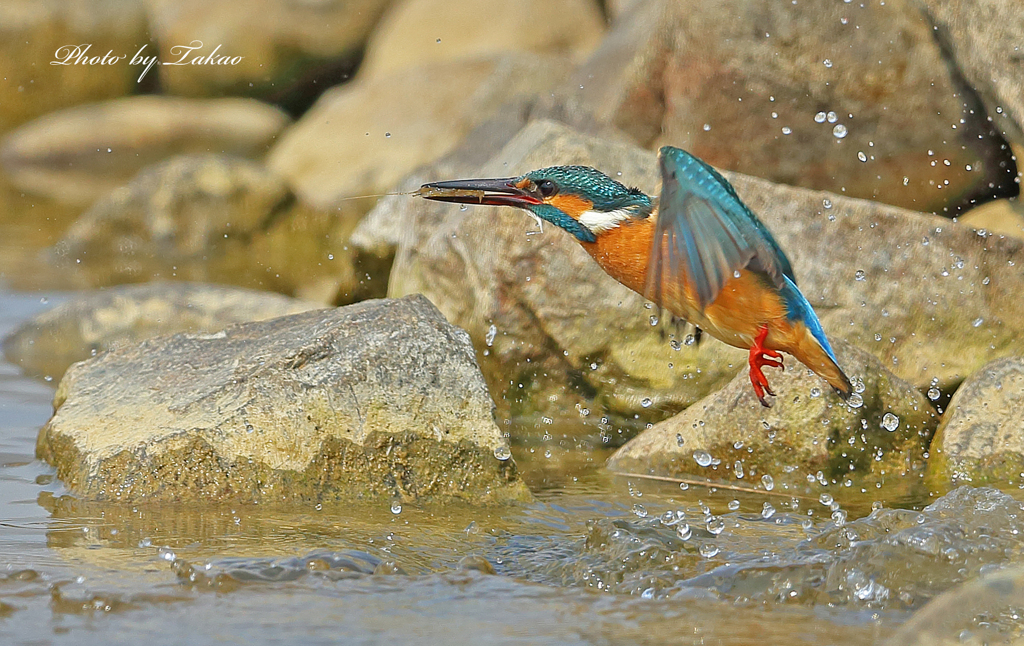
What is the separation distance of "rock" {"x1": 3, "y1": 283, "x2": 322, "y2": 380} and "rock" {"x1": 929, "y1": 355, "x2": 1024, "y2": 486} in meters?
2.80

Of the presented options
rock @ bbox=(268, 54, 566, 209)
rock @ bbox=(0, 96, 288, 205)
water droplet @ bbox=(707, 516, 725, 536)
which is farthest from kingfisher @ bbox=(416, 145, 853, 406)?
rock @ bbox=(0, 96, 288, 205)

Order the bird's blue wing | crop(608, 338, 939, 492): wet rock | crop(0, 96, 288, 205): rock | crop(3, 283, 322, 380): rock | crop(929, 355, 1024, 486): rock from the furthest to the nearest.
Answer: crop(0, 96, 288, 205): rock
crop(3, 283, 322, 380): rock
crop(608, 338, 939, 492): wet rock
crop(929, 355, 1024, 486): rock
the bird's blue wing

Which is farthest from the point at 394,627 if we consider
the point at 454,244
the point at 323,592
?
the point at 454,244

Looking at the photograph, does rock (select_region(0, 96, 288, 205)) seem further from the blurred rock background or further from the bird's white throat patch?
the bird's white throat patch

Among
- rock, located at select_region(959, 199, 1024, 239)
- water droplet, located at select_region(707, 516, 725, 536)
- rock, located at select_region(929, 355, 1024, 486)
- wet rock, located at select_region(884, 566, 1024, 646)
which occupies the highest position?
rock, located at select_region(959, 199, 1024, 239)

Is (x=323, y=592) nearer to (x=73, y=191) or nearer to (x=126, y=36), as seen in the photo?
(x=73, y=191)

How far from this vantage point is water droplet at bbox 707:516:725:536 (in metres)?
3.54

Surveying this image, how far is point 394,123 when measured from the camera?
33.5 ft

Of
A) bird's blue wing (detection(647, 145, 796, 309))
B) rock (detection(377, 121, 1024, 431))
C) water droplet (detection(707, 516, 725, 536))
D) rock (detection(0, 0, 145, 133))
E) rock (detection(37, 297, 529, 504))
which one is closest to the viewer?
bird's blue wing (detection(647, 145, 796, 309))

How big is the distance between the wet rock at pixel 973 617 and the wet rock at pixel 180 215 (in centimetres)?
670

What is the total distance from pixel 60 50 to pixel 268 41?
8.02 feet

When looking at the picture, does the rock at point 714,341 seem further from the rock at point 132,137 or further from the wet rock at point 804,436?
the rock at point 132,137

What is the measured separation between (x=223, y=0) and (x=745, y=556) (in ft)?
39.9

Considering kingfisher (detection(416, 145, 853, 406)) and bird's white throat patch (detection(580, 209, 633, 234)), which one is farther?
bird's white throat patch (detection(580, 209, 633, 234))
